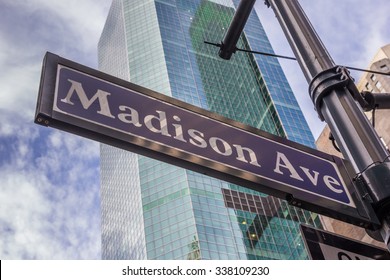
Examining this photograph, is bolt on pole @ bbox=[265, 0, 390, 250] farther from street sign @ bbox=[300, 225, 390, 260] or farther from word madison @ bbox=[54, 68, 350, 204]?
street sign @ bbox=[300, 225, 390, 260]

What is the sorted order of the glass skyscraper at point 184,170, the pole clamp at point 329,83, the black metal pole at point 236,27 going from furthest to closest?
the glass skyscraper at point 184,170 < the black metal pole at point 236,27 < the pole clamp at point 329,83

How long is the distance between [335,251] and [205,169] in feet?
4.44

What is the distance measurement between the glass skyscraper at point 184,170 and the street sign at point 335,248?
6229 cm

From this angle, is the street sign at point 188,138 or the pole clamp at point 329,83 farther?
the pole clamp at point 329,83

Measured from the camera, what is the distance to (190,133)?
3453 mm

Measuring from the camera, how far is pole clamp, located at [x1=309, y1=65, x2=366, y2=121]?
3.80 metres

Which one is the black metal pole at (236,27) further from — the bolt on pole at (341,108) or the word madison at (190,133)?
the word madison at (190,133)

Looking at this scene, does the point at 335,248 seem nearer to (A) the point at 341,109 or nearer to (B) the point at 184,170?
(A) the point at 341,109

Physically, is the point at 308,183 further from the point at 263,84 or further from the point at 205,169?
the point at 263,84

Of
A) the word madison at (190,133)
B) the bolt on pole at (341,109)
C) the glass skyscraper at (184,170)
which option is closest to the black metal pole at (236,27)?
the bolt on pole at (341,109)

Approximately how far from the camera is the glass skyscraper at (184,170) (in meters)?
70.6

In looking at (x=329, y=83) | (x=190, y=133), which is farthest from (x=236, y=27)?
(x=190, y=133)

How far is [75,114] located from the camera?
3115 mm
